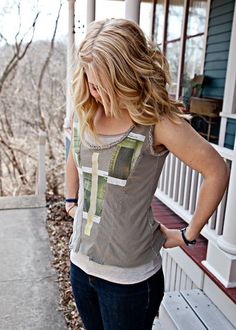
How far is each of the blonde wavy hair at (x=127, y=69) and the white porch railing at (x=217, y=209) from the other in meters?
0.99

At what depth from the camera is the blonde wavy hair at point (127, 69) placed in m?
0.94

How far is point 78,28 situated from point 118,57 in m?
4.41

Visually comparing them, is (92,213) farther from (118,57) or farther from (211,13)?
(211,13)

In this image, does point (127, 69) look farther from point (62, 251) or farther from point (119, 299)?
point (62, 251)

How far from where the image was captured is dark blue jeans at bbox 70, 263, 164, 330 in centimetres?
109

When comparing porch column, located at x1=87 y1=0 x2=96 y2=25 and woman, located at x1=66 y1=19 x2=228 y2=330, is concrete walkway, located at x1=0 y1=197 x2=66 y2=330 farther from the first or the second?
porch column, located at x1=87 y1=0 x2=96 y2=25

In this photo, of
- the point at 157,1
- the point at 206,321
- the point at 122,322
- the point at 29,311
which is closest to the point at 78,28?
the point at 157,1

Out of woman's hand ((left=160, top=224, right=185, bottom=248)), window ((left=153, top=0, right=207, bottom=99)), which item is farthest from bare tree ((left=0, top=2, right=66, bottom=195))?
woman's hand ((left=160, top=224, right=185, bottom=248))

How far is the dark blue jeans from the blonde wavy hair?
1.66 ft

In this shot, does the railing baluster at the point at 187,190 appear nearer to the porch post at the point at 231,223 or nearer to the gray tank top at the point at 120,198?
the porch post at the point at 231,223

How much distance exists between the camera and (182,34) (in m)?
4.65

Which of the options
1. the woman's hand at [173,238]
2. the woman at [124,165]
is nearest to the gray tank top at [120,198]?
the woman at [124,165]

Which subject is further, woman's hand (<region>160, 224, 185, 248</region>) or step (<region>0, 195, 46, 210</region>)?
step (<region>0, 195, 46, 210</region>)

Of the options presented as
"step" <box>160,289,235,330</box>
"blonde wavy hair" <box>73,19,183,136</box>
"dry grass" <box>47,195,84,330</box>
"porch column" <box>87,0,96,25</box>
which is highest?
"porch column" <box>87,0,96,25</box>
